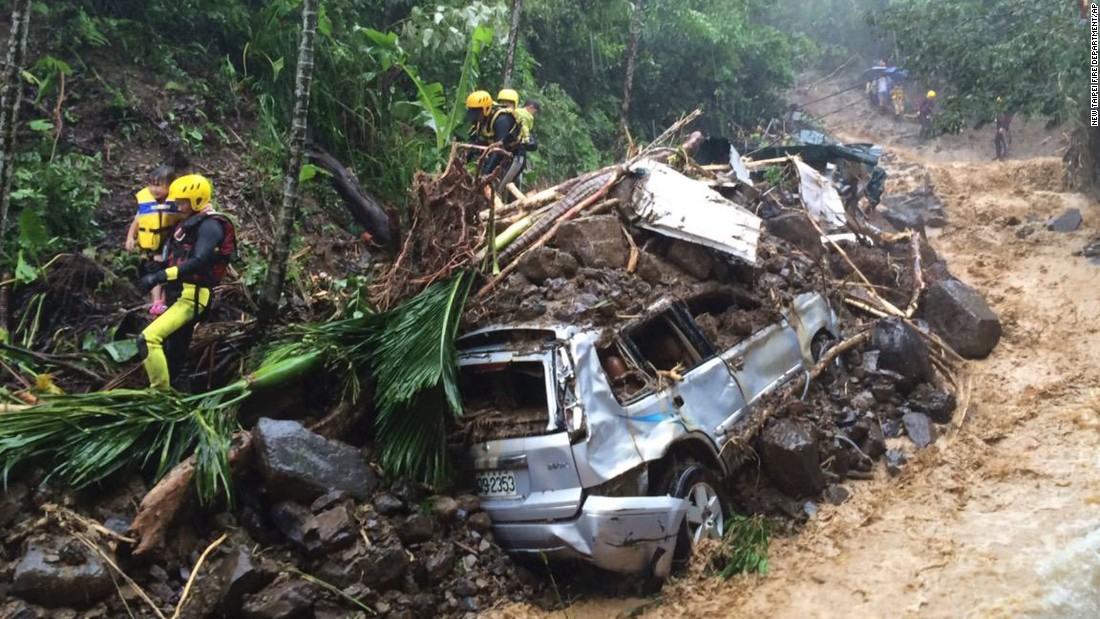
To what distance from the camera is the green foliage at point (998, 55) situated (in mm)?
10828

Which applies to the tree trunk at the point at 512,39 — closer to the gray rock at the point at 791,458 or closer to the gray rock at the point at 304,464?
the gray rock at the point at 791,458

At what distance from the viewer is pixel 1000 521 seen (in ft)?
18.7

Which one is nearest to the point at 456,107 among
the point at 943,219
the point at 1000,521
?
the point at 1000,521

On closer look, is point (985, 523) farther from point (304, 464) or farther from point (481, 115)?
point (481, 115)

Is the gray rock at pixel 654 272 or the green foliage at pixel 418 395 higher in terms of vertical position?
the gray rock at pixel 654 272

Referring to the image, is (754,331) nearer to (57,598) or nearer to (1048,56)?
(57,598)

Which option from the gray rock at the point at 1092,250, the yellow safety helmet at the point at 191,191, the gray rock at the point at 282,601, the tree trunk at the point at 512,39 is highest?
the tree trunk at the point at 512,39

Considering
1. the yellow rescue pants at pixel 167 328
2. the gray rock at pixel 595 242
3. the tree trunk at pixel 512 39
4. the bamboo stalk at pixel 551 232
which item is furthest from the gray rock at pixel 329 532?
the tree trunk at pixel 512 39

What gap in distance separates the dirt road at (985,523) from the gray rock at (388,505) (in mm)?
935

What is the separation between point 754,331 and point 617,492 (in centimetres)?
221

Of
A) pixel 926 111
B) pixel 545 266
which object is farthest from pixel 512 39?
pixel 926 111

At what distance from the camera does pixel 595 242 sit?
6.61 m

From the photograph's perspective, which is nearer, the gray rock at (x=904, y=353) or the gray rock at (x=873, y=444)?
the gray rock at (x=873, y=444)

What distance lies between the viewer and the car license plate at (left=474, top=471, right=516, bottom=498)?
5211mm
